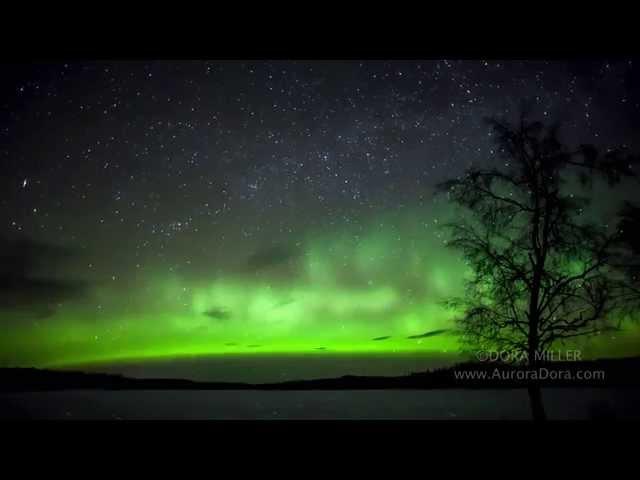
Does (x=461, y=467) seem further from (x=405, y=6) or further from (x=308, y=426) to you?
(x=405, y=6)

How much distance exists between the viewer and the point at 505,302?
598 cm

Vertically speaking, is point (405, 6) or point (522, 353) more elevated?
point (405, 6)

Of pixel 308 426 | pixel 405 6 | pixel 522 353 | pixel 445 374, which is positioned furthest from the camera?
pixel 445 374

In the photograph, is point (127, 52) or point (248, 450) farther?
point (127, 52)

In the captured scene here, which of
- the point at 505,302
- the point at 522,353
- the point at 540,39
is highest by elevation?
the point at 540,39

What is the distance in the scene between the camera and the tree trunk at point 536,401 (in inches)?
226

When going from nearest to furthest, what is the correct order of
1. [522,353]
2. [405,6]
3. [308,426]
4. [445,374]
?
[405,6] → [308,426] → [522,353] → [445,374]

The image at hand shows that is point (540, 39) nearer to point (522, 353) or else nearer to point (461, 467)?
point (461, 467)

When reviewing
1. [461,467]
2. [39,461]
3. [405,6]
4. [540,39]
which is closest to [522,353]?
[461,467]

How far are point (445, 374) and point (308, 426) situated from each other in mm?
4603

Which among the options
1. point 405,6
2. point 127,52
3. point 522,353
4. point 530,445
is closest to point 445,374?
point 522,353

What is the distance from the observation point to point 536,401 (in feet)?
19.0

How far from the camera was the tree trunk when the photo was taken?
18.8ft

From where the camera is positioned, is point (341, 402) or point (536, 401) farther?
point (341, 402)
